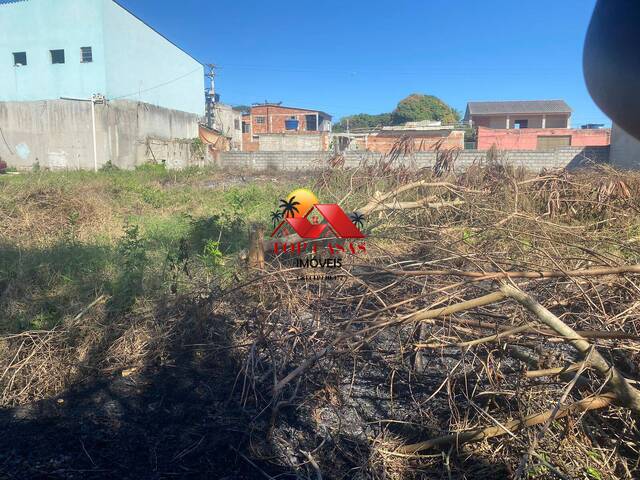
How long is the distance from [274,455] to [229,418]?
1.34ft

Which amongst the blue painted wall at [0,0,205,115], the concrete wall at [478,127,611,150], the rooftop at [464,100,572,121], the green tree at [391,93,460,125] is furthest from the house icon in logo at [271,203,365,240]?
the green tree at [391,93,460,125]

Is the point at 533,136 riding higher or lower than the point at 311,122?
lower

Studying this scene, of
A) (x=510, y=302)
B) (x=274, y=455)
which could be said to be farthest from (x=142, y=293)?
(x=510, y=302)

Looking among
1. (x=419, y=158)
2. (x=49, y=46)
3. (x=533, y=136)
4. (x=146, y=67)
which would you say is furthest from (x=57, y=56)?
(x=533, y=136)

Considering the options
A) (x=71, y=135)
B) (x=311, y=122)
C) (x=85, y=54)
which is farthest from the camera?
(x=311, y=122)

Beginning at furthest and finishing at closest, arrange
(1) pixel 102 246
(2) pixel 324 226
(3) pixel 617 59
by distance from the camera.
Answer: (1) pixel 102 246 → (2) pixel 324 226 → (3) pixel 617 59

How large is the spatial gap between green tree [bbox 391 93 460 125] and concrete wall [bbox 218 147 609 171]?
78.6 feet

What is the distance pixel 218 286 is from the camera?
3.54 metres

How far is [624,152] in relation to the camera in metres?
13.7

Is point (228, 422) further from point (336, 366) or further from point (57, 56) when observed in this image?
point (57, 56)

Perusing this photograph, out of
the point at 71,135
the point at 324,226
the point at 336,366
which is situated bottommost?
the point at 336,366

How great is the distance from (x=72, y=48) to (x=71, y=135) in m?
4.01

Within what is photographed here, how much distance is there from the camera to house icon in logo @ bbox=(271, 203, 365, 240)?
204 inches

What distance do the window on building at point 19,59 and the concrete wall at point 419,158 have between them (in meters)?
9.40
